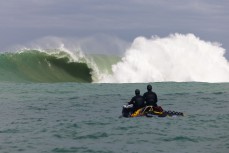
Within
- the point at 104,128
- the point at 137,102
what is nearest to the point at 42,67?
the point at 137,102

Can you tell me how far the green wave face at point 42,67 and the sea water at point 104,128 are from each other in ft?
67.9

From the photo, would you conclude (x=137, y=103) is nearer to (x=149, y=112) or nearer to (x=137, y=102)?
(x=137, y=102)

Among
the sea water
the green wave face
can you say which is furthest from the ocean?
the green wave face

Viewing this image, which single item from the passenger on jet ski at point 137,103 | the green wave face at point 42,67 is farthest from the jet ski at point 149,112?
the green wave face at point 42,67

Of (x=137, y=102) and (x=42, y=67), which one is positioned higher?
(x=42, y=67)

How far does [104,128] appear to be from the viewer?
52.5 feet

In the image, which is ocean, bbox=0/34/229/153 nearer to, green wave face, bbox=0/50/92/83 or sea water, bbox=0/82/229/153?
sea water, bbox=0/82/229/153

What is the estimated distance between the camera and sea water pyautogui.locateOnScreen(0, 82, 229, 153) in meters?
13.2

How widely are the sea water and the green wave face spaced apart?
20.7m

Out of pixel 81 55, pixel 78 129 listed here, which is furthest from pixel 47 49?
pixel 78 129

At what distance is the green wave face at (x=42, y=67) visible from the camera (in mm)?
46219

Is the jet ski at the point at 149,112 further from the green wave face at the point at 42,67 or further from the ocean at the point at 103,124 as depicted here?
the green wave face at the point at 42,67

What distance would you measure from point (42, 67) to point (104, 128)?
33.3m

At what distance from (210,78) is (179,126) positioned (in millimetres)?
37678
